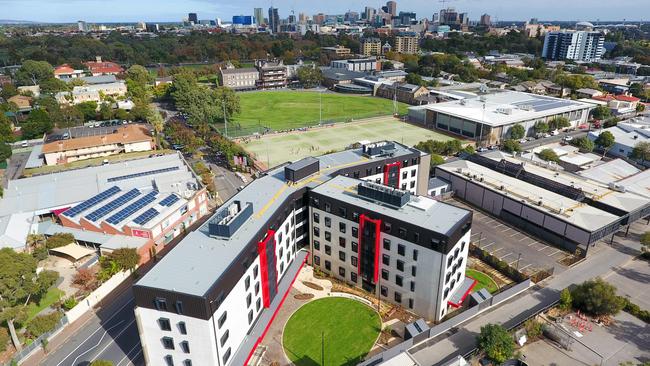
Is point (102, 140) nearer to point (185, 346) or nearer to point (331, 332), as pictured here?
point (185, 346)

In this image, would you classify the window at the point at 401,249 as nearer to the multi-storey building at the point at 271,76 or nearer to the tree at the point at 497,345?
the tree at the point at 497,345

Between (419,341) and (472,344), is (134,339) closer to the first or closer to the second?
(419,341)

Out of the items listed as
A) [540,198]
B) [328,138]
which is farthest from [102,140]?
[540,198]

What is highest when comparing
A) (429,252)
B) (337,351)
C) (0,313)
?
(429,252)

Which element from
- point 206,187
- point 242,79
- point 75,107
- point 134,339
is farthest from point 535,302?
point 242,79

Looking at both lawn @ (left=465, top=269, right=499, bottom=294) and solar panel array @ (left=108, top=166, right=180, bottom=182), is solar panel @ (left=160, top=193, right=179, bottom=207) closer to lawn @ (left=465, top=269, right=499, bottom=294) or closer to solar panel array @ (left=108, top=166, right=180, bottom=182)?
solar panel array @ (left=108, top=166, right=180, bottom=182)

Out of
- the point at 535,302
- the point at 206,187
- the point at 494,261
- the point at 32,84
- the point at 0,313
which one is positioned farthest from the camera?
the point at 32,84

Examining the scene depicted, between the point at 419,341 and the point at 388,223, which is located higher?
the point at 388,223
